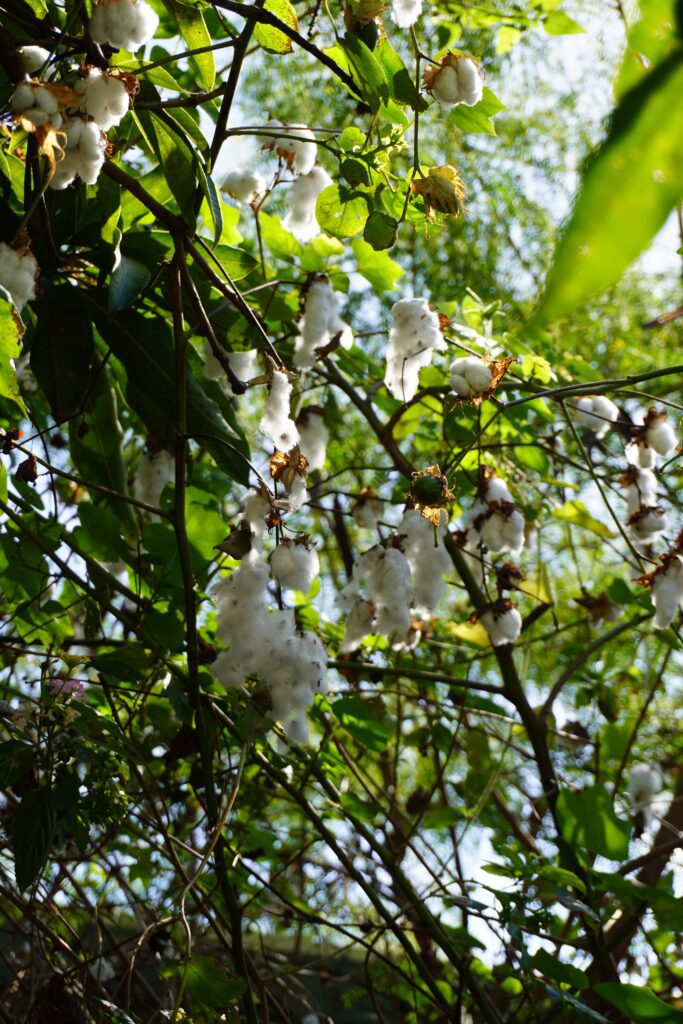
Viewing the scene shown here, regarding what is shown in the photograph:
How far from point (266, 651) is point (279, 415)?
0.20 metres

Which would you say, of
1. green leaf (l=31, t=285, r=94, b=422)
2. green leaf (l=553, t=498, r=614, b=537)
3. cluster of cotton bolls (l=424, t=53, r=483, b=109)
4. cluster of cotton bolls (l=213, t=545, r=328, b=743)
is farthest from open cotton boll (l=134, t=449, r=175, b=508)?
green leaf (l=553, t=498, r=614, b=537)

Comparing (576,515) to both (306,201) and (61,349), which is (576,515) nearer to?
(306,201)

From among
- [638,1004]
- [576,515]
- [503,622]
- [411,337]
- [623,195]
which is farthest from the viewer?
[576,515]

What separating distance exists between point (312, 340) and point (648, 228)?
3.00 feet

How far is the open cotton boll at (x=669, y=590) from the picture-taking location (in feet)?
3.19

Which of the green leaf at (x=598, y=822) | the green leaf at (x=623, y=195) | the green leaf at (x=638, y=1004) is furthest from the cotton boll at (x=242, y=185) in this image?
the green leaf at (x=623, y=195)

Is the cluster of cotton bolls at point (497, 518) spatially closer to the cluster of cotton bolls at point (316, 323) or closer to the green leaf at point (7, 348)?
the cluster of cotton bolls at point (316, 323)

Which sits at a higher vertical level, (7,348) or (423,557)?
(423,557)

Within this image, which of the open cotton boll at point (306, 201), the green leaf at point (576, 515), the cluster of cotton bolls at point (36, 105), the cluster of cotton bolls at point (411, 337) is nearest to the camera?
the cluster of cotton bolls at point (36, 105)

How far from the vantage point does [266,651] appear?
86 cm

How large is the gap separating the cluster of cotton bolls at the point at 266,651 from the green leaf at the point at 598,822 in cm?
35

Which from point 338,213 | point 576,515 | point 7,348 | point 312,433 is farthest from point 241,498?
point 576,515

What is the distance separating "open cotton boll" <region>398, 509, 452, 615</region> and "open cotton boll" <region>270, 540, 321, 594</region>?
0.11 m

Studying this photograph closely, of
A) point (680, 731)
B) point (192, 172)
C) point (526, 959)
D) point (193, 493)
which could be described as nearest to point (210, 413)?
point (193, 493)
